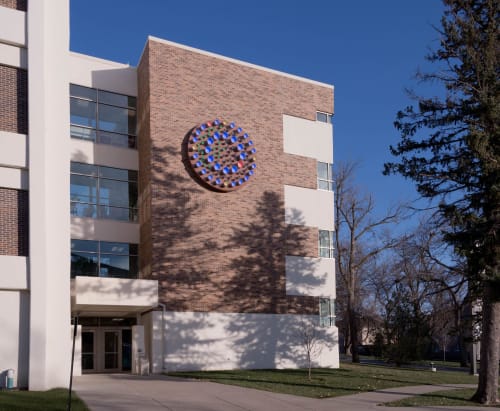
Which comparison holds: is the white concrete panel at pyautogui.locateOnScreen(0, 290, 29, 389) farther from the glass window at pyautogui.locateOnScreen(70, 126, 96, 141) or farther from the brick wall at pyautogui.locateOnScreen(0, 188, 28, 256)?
the glass window at pyautogui.locateOnScreen(70, 126, 96, 141)

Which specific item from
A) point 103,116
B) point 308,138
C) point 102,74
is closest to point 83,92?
point 102,74

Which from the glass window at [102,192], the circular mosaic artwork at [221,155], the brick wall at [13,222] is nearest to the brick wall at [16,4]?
the brick wall at [13,222]

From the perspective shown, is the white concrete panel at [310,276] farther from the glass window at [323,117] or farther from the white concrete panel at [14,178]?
the white concrete panel at [14,178]

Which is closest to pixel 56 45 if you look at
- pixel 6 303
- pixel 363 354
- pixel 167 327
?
pixel 6 303

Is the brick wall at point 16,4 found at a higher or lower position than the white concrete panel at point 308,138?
higher

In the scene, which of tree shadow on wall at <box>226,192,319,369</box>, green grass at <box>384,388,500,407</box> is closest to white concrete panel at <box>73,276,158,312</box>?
tree shadow on wall at <box>226,192,319,369</box>

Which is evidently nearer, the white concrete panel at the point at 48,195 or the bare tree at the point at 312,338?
the white concrete panel at the point at 48,195

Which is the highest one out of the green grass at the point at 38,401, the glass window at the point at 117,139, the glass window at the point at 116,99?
the glass window at the point at 116,99

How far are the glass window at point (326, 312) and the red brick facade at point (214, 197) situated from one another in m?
Result: 0.62

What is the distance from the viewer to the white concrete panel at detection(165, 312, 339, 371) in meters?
28.6

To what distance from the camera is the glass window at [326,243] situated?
3394cm

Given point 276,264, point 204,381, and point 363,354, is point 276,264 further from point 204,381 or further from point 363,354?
point 363,354

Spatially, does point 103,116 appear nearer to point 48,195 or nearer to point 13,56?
point 13,56

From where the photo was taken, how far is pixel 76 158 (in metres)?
29.0
